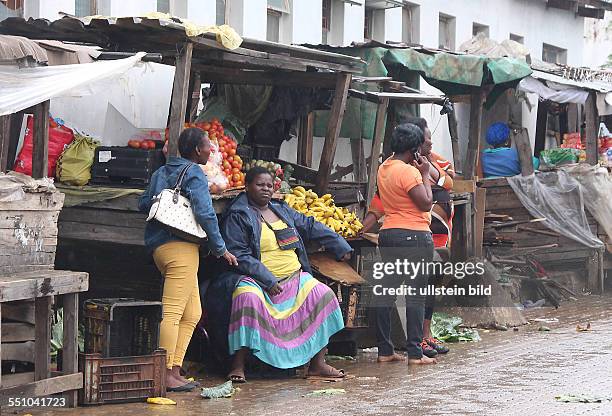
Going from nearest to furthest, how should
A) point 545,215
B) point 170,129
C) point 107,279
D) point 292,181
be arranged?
1. point 170,129
2. point 107,279
3. point 292,181
4. point 545,215

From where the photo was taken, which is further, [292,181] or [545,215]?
[545,215]

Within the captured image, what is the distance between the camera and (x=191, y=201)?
873cm

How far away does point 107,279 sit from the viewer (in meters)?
11.0

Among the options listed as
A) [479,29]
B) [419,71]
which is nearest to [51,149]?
[419,71]

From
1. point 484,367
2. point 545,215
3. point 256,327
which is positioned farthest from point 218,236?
point 545,215

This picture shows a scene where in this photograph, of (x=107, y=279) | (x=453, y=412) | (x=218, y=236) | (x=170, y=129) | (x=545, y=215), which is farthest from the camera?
(x=545, y=215)

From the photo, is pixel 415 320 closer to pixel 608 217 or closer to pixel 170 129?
pixel 170 129

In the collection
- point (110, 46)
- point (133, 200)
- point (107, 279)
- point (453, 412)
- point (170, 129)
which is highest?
point (110, 46)

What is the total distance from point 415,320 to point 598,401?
2.10 m

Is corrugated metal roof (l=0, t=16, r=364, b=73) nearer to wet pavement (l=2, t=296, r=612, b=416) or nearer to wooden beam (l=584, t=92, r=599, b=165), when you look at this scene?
wet pavement (l=2, t=296, r=612, b=416)

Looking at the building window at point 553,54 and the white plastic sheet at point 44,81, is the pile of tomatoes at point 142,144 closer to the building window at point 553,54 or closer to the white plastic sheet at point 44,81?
the white plastic sheet at point 44,81

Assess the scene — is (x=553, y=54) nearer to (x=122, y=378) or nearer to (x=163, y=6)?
(x=163, y=6)

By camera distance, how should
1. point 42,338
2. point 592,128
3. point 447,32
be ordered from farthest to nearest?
1. point 447,32
2. point 592,128
3. point 42,338

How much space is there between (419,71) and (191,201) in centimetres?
613
